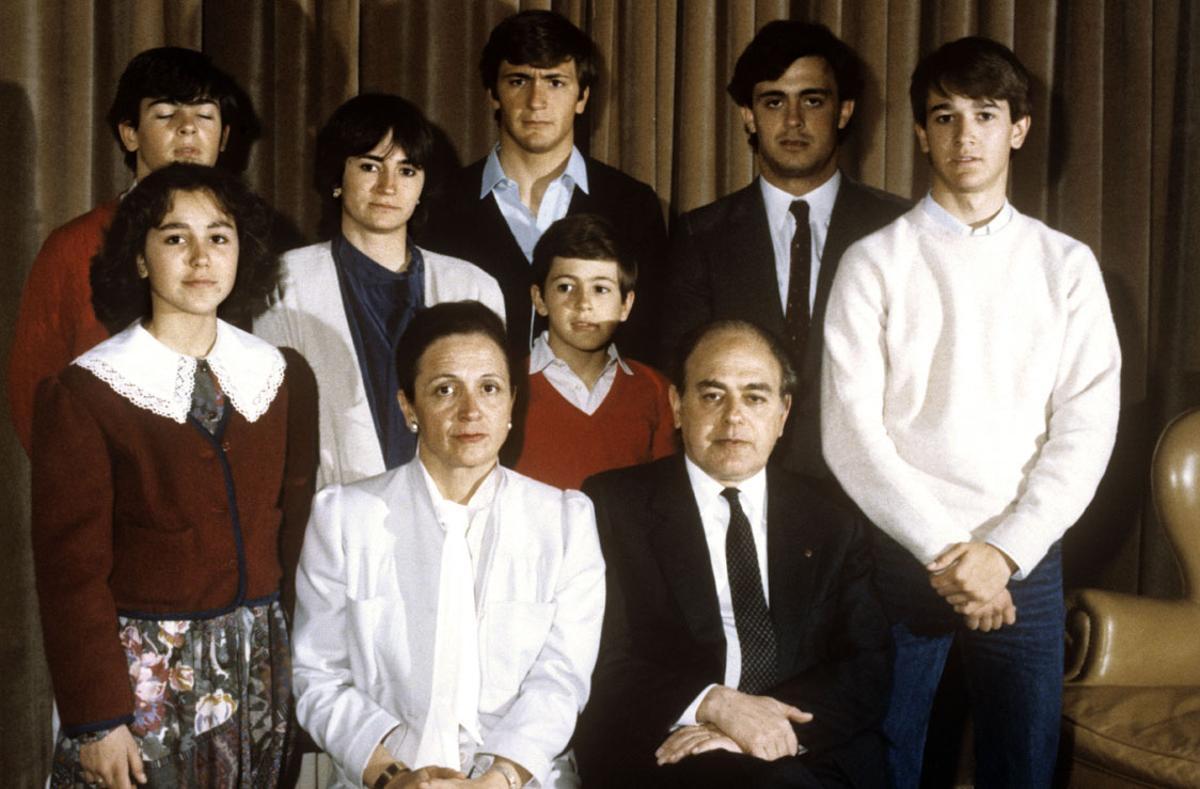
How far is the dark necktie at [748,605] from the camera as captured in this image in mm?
2150

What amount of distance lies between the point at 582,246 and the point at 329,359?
0.58m

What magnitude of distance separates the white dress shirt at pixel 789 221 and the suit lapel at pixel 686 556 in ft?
2.26

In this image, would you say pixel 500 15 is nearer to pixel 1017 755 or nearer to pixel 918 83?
pixel 918 83

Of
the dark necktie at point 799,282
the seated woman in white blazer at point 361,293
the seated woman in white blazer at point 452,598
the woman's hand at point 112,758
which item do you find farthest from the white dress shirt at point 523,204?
the woman's hand at point 112,758

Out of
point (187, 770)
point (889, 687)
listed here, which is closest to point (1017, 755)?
point (889, 687)

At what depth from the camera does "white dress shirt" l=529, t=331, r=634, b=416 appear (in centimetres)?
250

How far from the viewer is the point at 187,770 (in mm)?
1978

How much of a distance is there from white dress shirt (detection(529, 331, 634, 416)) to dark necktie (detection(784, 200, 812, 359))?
16.6 inches

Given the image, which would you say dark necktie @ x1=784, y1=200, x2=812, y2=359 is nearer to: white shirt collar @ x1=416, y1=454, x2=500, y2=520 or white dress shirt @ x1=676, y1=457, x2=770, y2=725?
white dress shirt @ x1=676, y1=457, x2=770, y2=725

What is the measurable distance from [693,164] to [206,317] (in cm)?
139

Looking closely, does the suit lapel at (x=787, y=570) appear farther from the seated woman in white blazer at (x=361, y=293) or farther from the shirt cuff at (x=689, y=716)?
the seated woman in white blazer at (x=361, y=293)

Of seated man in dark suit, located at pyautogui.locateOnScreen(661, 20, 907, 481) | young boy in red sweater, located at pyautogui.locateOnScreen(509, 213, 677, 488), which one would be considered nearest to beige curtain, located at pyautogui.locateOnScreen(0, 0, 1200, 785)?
seated man in dark suit, located at pyautogui.locateOnScreen(661, 20, 907, 481)

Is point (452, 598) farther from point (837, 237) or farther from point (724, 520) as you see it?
point (837, 237)

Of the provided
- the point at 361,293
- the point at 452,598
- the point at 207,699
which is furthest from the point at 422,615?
the point at 361,293
